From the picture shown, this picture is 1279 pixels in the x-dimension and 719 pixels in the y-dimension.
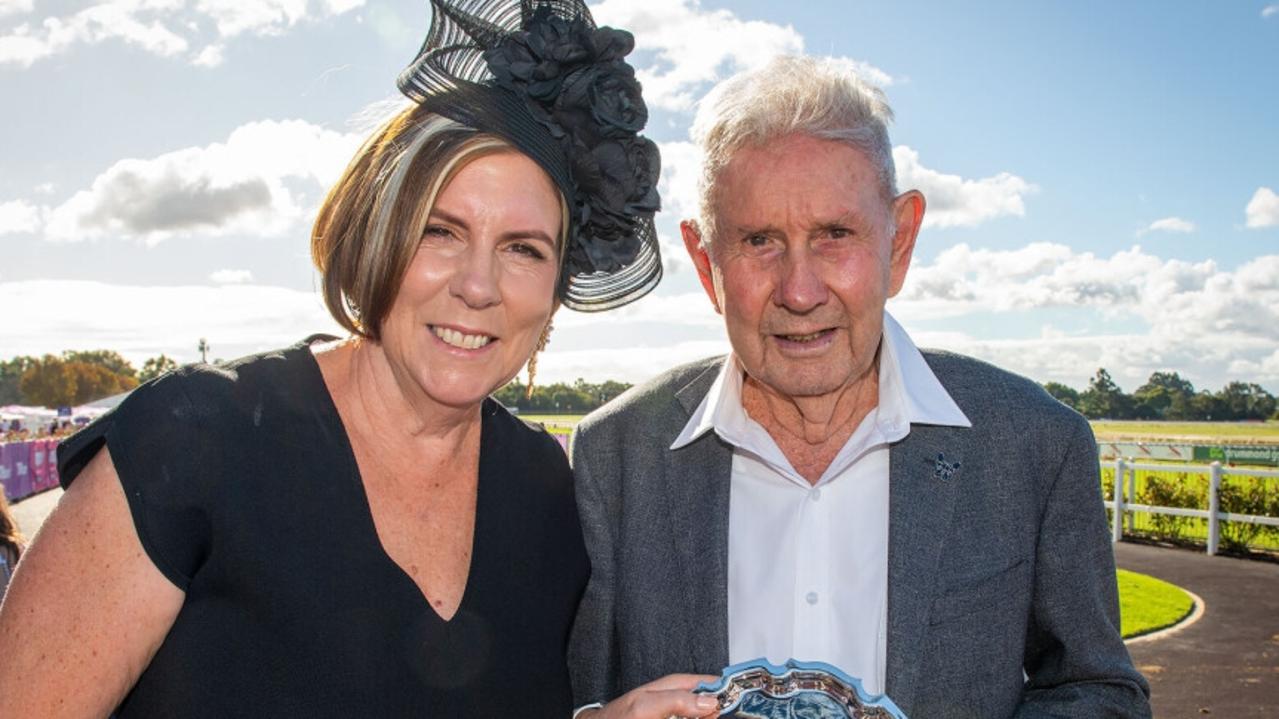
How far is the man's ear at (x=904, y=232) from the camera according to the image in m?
2.92

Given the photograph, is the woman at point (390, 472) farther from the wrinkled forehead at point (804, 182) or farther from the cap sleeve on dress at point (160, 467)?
the wrinkled forehead at point (804, 182)

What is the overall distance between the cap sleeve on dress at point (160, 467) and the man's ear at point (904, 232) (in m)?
1.98

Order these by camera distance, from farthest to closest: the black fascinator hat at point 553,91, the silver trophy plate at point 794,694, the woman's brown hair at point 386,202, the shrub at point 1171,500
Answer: the shrub at point 1171,500 → the black fascinator hat at point 553,91 → the woman's brown hair at point 386,202 → the silver trophy plate at point 794,694

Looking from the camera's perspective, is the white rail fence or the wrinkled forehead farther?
the white rail fence

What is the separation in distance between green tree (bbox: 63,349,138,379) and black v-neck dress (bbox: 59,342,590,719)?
535 ft

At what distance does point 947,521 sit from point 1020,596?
0.27 m

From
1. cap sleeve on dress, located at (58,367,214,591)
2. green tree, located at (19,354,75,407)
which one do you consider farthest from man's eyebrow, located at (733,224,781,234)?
green tree, located at (19,354,75,407)

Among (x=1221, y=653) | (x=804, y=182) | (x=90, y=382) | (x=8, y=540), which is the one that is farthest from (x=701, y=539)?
(x=90, y=382)

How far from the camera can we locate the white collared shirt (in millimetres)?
2740

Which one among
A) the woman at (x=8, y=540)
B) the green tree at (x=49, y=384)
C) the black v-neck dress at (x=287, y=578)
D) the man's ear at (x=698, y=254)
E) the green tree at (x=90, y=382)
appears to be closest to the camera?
the black v-neck dress at (x=287, y=578)

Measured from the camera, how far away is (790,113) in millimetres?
2754

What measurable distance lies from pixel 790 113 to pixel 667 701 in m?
1.61

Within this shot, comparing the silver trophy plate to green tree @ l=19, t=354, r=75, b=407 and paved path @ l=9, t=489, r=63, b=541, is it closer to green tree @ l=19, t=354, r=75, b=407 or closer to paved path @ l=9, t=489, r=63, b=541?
paved path @ l=9, t=489, r=63, b=541

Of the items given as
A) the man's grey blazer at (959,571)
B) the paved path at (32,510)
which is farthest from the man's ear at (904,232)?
the paved path at (32,510)
